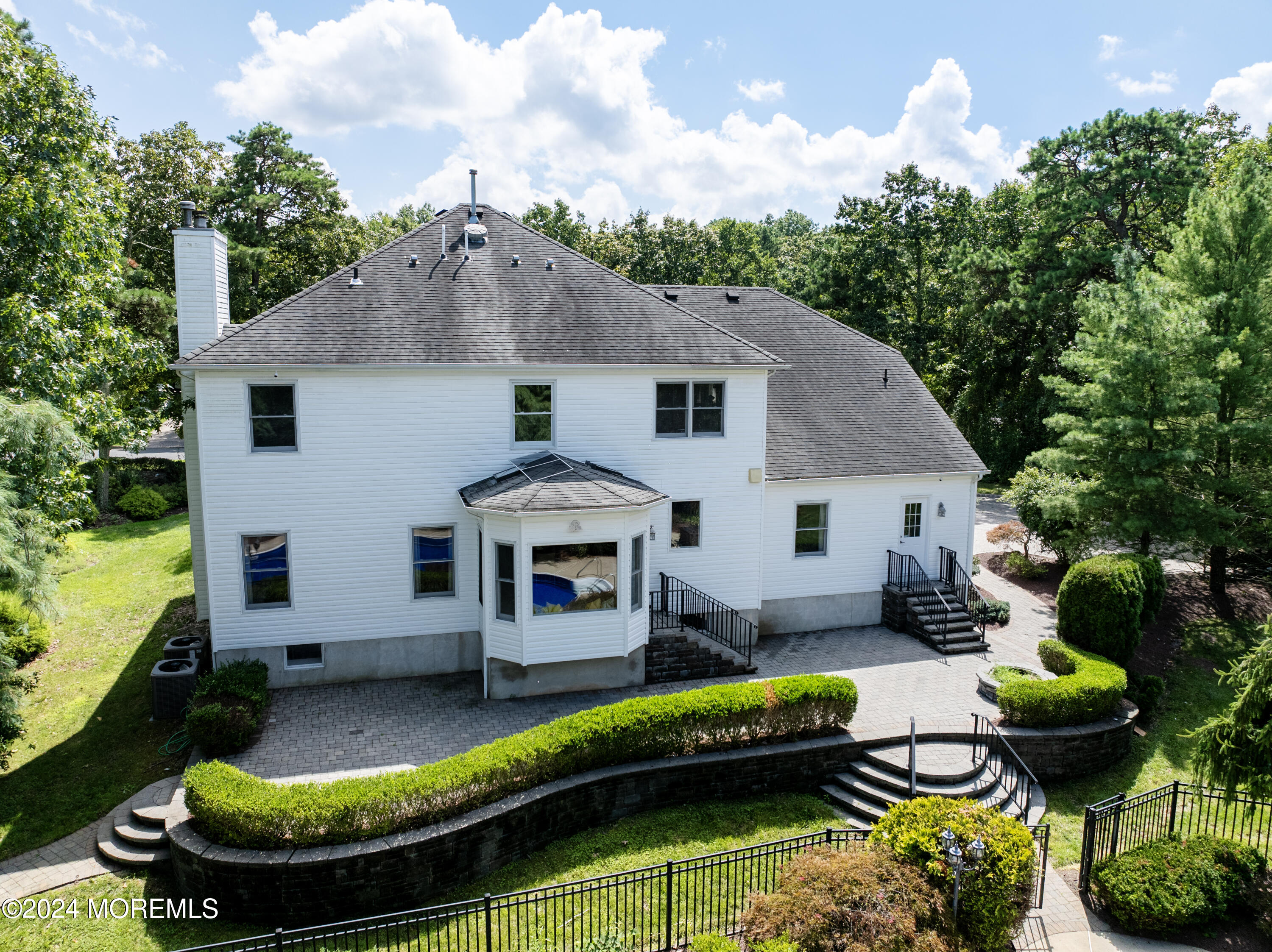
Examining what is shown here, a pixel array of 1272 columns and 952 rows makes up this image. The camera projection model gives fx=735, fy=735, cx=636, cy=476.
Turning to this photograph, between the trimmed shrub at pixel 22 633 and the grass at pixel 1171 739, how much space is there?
21.7 metres

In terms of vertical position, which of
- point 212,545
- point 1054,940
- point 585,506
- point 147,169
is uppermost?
point 147,169

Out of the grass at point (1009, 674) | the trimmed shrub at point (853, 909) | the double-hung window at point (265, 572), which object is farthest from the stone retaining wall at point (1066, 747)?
the double-hung window at point (265, 572)

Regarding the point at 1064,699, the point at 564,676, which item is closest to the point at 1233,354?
the point at 1064,699

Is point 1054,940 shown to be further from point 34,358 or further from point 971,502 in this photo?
point 34,358

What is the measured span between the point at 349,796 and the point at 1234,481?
20957 mm

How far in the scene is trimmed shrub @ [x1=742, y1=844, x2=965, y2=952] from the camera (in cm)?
841

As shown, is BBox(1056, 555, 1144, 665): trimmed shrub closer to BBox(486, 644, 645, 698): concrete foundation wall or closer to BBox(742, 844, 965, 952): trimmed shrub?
BBox(742, 844, 965, 952): trimmed shrub

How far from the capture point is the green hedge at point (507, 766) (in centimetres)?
1012

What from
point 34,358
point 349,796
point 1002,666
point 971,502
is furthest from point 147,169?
point 1002,666

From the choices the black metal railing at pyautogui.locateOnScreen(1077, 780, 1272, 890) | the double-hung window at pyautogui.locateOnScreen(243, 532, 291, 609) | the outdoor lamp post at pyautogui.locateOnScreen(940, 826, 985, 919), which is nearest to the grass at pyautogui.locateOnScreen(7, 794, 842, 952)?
the outdoor lamp post at pyautogui.locateOnScreen(940, 826, 985, 919)

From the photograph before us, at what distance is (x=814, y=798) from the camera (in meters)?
13.0

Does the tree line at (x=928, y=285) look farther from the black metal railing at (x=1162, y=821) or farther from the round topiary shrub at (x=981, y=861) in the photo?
the round topiary shrub at (x=981, y=861)

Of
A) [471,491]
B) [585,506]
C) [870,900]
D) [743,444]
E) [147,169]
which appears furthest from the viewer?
[147,169]

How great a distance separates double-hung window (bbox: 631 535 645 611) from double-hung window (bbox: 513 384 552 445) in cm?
310
